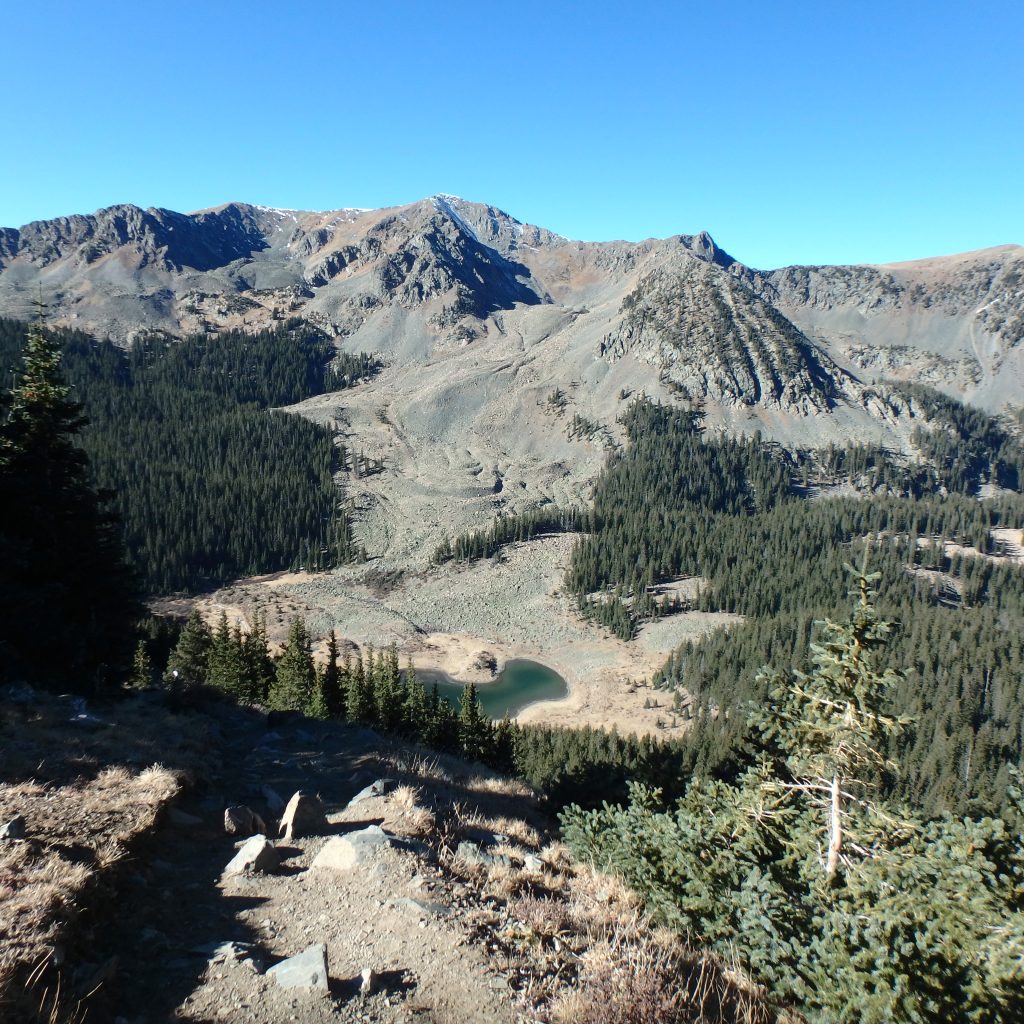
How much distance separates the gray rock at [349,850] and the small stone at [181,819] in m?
3.10

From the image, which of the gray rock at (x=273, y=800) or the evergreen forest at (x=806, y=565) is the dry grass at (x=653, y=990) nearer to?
the gray rock at (x=273, y=800)

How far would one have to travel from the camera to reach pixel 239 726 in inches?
860

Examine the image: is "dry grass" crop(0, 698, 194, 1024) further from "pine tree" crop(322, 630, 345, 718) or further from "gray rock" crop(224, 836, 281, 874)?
"pine tree" crop(322, 630, 345, 718)

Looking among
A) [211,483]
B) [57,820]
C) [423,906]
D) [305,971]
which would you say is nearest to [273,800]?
[57,820]

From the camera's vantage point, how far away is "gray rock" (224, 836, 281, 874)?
9.95 meters

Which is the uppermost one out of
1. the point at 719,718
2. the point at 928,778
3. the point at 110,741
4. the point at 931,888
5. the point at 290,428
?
the point at 290,428

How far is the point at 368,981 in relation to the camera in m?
7.00

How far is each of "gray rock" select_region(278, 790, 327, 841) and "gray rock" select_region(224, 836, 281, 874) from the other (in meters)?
1.16

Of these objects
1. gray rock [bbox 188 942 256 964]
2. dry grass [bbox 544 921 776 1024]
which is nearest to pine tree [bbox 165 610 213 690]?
gray rock [bbox 188 942 256 964]

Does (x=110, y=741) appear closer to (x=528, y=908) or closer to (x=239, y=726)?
(x=239, y=726)

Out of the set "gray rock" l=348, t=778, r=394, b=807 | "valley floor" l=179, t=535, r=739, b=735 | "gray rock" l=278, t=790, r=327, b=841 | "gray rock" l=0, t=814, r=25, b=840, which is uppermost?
"gray rock" l=0, t=814, r=25, b=840

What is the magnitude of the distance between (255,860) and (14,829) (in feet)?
11.7

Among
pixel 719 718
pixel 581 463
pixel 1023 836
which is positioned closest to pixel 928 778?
pixel 719 718

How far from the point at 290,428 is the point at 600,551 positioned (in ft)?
335
